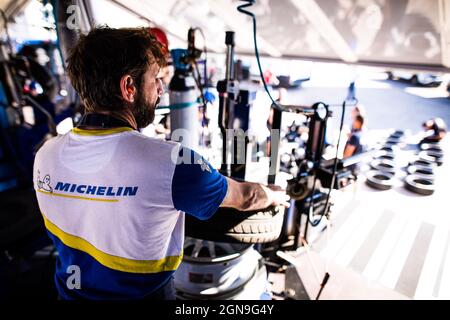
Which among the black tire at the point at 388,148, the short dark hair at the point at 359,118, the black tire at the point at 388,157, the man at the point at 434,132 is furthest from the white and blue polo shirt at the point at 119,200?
the man at the point at 434,132

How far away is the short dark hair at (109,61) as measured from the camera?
0.84m

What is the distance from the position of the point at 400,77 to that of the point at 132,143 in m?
13.5

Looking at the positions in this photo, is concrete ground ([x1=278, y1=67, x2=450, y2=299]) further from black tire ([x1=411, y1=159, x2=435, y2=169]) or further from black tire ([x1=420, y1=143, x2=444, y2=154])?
black tire ([x1=420, y1=143, x2=444, y2=154])

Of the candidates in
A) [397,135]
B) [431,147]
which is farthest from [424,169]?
[397,135]

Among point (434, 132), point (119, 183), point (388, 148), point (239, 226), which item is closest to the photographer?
point (119, 183)

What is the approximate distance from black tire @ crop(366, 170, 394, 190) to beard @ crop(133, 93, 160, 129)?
3.68m

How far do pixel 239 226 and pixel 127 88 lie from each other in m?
0.74

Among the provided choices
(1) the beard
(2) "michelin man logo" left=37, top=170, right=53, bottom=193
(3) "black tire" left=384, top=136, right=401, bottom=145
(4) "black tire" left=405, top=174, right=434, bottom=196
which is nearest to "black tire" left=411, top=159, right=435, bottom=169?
(4) "black tire" left=405, top=174, right=434, bottom=196

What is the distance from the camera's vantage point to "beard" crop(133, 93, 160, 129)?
2.97ft

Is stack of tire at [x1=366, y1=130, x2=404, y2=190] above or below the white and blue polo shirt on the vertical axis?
below

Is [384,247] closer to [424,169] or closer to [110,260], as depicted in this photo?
[424,169]

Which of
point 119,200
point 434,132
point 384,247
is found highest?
point 119,200

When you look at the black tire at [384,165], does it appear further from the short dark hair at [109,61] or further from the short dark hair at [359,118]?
the short dark hair at [109,61]

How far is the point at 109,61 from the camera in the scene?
2.77 feet
